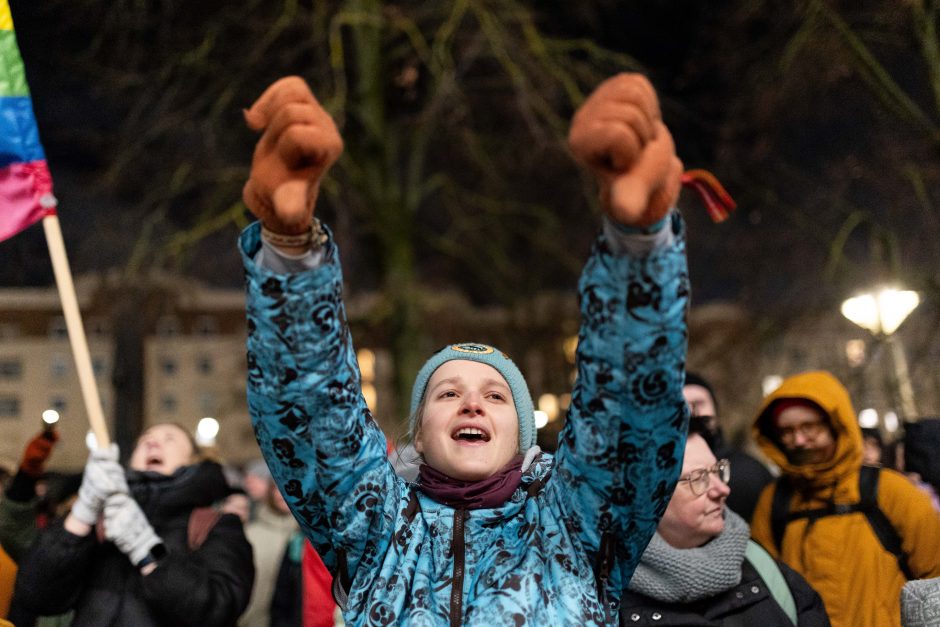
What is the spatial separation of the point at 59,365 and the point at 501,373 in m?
61.0

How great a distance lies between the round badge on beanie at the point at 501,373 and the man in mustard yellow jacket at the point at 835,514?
209cm

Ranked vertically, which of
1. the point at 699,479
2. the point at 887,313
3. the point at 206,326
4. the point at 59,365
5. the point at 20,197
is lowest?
the point at 699,479

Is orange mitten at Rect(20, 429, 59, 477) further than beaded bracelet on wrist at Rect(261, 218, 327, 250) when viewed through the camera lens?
Yes

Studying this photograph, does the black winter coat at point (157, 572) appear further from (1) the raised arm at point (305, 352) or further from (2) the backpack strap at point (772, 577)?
(2) the backpack strap at point (772, 577)

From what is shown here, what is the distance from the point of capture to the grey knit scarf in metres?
2.94

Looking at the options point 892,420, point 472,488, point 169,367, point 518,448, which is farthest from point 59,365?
point 472,488

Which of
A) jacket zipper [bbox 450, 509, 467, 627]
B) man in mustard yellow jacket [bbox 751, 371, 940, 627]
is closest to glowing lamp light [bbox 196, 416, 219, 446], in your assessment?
man in mustard yellow jacket [bbox 751, 371, 940, 627]

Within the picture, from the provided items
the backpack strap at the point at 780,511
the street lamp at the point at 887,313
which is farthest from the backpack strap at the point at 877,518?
the street lamp at the point at 887,313

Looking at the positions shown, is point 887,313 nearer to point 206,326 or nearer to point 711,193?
point 711,193

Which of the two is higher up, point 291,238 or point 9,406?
point 9,406

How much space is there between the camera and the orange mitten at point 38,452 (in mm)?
4254

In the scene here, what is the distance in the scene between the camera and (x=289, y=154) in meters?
1.54

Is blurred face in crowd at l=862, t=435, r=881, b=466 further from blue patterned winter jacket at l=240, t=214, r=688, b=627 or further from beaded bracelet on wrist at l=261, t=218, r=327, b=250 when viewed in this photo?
beaded bracelet on wrist at l=261, t=218, r=327, b=250

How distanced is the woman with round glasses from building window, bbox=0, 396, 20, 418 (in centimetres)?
5317
